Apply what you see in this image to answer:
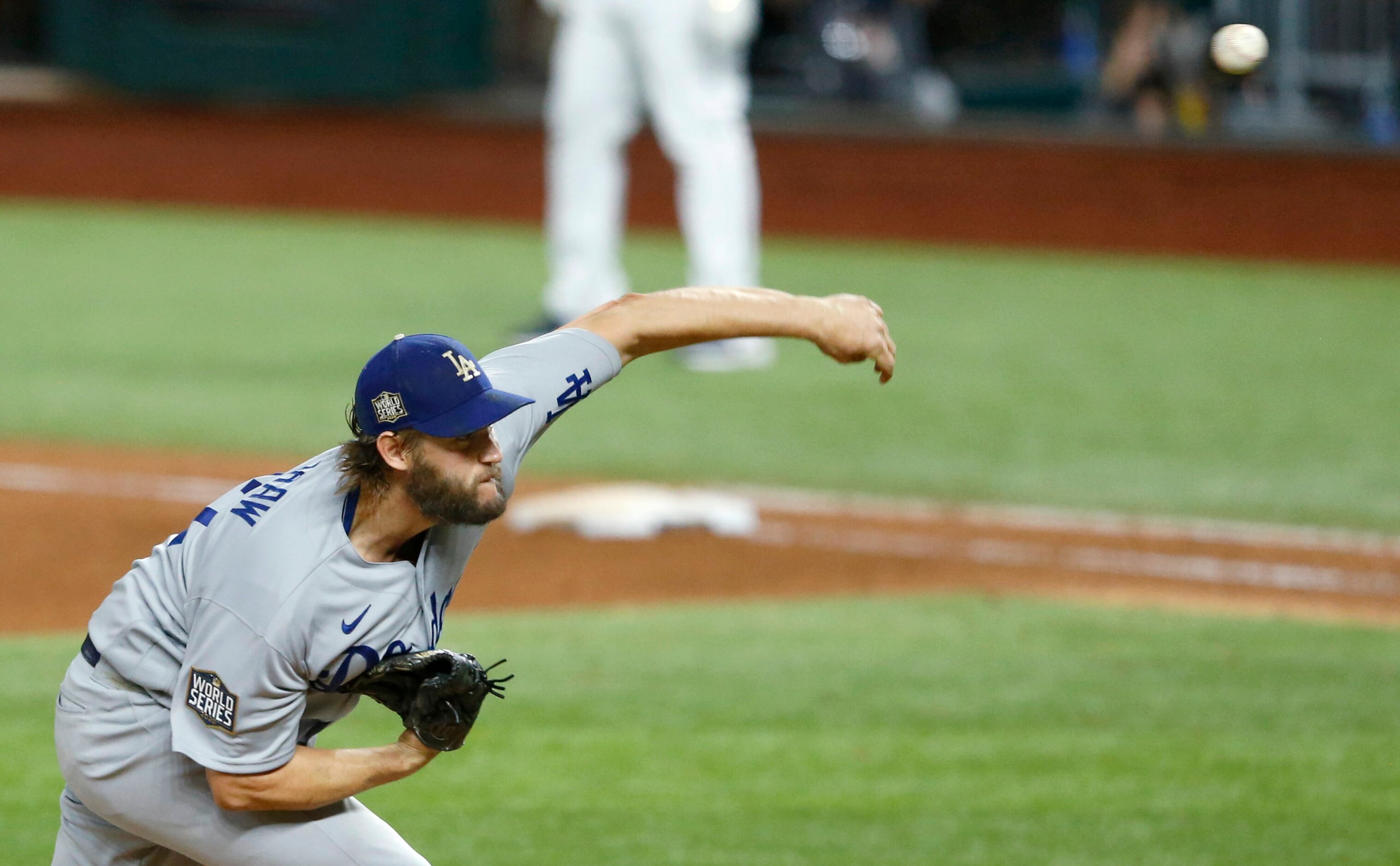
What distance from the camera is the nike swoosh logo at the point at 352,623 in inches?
115

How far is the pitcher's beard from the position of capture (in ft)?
9.75

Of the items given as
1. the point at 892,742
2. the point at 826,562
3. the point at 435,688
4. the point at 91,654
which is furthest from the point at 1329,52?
the point at 91,654

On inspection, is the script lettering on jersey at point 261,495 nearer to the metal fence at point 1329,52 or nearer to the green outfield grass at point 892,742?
the green outfield grass at point 892,742

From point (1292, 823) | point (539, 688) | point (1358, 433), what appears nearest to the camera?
point (1292, 823)

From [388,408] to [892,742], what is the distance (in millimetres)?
2462

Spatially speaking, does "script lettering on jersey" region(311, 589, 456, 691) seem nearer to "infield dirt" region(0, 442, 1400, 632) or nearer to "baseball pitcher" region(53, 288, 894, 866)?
"baseball pitcher" region(53, 288, 894, 866)

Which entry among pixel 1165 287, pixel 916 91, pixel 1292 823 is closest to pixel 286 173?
pixel 916 91

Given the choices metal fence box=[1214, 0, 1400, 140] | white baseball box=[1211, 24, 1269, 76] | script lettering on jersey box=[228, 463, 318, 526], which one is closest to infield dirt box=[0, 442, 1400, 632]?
white baseball box=[1211, 24, 1269, 76]

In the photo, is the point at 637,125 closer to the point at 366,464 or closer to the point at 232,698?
Result: the point at 366,464

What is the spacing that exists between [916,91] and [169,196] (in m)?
7.39

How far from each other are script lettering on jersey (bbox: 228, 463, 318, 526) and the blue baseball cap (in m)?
0.21

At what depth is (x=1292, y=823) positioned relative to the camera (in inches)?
174

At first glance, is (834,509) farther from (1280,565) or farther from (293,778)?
(293,778)

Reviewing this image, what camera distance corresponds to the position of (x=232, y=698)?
2.85 metres
